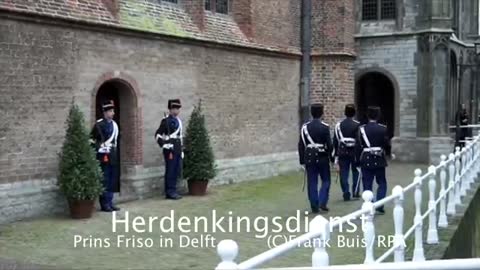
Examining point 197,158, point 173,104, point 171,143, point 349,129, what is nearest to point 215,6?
point 173,104

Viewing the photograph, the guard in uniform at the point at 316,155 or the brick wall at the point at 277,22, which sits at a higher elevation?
the brick wall at the point at 277,22

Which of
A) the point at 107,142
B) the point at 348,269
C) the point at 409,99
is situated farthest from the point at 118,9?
the point at 409,99

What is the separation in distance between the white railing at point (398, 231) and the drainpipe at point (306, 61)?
6.02 m

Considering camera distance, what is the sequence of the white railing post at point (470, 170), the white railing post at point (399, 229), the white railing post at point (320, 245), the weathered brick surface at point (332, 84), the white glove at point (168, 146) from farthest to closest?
the weathered brick surface at point (332, 84) < the white railing post at point (470, 170) < the white glove at point (168, 146) < the white railing post at point (399, 229) < the white railing post at point (320, 245)

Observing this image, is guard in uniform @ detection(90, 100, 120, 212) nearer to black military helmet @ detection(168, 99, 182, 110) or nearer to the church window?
black military helmet @ detection(168, 99, 182, 110)

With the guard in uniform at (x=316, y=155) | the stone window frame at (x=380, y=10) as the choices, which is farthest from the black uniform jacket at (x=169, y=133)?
the stone window frame at (x=380, y=10)

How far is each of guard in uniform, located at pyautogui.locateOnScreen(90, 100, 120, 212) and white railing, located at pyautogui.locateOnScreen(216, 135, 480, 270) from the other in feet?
17.4

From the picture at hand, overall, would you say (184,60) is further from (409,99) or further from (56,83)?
(409,99)

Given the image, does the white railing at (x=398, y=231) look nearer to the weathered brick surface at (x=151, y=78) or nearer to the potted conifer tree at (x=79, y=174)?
the potted conifer tree at (x=79, y=174)

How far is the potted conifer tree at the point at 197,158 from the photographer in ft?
45.8

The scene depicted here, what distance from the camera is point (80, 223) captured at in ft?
34.2

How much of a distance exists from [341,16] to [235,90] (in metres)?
5.39

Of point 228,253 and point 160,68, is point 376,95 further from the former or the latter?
point 228,253

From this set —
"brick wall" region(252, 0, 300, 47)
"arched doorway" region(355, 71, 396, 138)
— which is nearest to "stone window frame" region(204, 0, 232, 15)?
"brick wall" region(252, 0, 300, 47)
